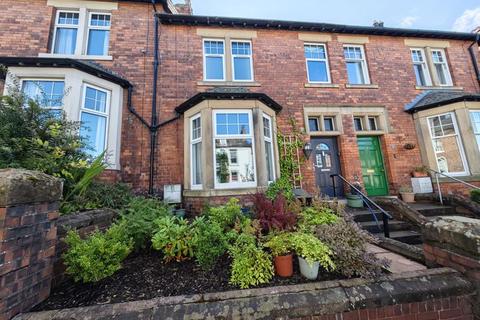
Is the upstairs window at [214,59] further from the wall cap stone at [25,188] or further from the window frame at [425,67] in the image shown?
the window frame at [425,67]

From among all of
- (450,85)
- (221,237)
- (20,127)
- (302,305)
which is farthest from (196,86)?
(450,85)

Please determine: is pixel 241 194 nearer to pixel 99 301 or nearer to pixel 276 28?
pixel 99 301

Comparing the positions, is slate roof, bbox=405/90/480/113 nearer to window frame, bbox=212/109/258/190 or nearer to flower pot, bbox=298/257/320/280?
window frame, bbox=212/109/258/190

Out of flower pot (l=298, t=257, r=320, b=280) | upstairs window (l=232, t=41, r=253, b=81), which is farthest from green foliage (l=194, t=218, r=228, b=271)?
upstairs window (l=232, t=41, r=253, b=81)

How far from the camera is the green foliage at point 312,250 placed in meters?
2.60

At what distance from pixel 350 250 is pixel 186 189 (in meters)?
Result: 4.70

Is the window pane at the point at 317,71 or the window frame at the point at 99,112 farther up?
the window pane at the point at 317,71

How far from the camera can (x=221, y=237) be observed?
3043 mm

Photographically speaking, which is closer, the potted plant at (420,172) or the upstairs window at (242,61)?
the potted plant at (420,172)

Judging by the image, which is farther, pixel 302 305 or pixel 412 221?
pixel 412 221

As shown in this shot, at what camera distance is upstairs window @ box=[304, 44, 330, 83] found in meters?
7.96

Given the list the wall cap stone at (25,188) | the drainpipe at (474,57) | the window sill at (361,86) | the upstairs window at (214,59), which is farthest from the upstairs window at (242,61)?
the drainpipe at (474,57)

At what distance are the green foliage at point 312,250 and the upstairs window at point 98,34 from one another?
27.1 feet

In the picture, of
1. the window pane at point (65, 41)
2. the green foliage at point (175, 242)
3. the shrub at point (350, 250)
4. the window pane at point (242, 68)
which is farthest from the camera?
the window pane at point (242, 68)
